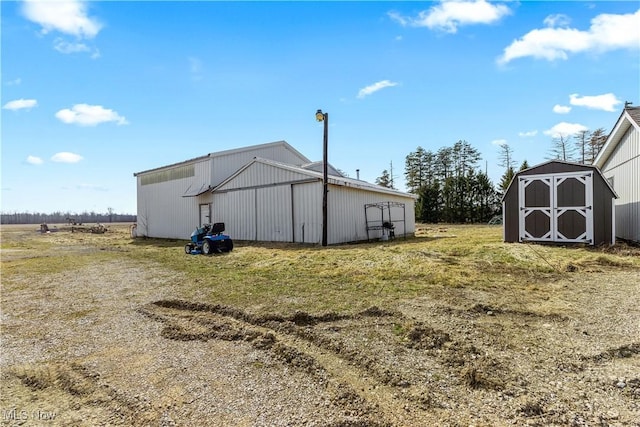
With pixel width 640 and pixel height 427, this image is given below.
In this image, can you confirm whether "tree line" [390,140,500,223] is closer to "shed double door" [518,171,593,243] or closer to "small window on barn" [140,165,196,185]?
"small window on barn" [140,165,196,185]

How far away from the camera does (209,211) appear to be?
64.3 feet

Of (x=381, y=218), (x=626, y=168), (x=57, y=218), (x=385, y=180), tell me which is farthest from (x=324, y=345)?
(x=57, y=218)

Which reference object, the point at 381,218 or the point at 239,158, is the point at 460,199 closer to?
the point at 381,218

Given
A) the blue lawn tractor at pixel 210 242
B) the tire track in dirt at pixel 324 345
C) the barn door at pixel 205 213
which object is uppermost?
the barn door at pixel 205 213

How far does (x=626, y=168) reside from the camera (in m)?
13.2

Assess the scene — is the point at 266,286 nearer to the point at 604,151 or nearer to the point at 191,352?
the point at 191,352

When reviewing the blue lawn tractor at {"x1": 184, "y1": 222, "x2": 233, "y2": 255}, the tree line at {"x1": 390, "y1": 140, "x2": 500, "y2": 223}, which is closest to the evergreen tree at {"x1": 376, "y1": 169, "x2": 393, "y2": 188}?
the tree line at {"x1": 390, "y1": 140, "x2": 500, "y2": 223}

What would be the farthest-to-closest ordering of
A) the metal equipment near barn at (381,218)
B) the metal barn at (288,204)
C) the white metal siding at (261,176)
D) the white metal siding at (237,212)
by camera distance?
the white metal siding at (237,212) < the metal equipment near barn at (381,218) < the white metal siding at (261,176) < the metal barn at (288,204)

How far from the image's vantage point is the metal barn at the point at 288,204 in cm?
1472

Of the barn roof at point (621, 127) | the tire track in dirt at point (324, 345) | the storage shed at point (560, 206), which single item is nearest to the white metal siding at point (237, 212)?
the storage shed at point (560, 206)

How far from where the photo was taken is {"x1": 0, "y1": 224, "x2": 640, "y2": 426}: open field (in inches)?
105

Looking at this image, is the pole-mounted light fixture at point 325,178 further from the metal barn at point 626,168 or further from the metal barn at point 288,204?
the metal barn at point 626,168

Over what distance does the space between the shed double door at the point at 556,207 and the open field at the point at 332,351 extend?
4.07m

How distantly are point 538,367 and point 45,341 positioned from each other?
5.47 meters
